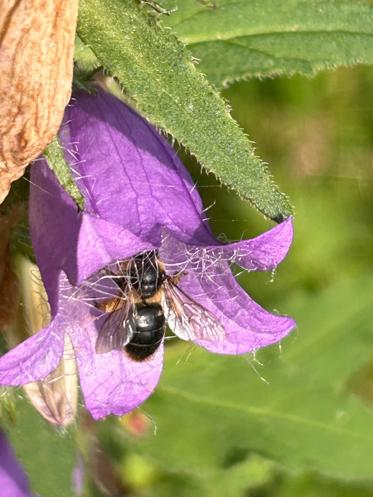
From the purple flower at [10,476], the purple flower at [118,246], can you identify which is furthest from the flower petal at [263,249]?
the purple flower at [10,476]

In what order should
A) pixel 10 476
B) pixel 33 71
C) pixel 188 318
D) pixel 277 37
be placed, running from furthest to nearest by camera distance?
pixel 10 476 < pixel 277 37 < pixel 188 318 < pixel 33 71

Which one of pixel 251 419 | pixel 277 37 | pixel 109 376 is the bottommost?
pixel 251 419

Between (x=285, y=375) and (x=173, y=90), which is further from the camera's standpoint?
(x=285, y=375)

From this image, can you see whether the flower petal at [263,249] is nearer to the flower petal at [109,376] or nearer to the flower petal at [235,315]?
the flower petal at [235,315]

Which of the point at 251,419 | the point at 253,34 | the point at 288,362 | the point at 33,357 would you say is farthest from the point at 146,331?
the point at 288,362

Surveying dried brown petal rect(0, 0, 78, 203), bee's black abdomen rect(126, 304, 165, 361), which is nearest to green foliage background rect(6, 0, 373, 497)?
bee's black abdomen rect(126, 304, 165, 361)

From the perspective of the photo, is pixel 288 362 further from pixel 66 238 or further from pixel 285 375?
pixel 66 238

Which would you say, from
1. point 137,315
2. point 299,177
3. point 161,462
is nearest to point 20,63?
point 137,315
